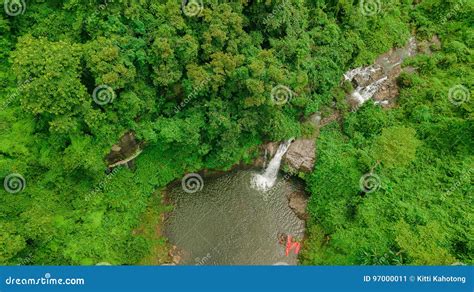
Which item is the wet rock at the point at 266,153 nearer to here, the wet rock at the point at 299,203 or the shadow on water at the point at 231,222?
the shadow on water at the point at 231,222

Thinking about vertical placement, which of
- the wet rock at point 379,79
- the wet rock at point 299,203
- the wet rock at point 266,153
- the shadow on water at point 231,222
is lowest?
the shadow on water at point 231,222

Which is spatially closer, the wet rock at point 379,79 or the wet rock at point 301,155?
the wet rock at point 301,155

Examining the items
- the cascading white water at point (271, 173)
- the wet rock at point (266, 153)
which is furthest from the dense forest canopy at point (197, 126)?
the cascading white water at point (271, 173)

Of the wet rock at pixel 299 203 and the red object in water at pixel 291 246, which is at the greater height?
the wet rock at pixel 299 203

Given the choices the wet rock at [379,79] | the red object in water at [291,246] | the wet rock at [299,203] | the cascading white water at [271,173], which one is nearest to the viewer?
the red object in water at [291,246]

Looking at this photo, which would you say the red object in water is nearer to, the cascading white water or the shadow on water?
the shadow on water

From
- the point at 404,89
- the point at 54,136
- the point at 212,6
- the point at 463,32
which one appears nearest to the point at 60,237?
the point at 54,136

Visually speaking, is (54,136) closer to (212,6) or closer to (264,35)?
(212,6)
